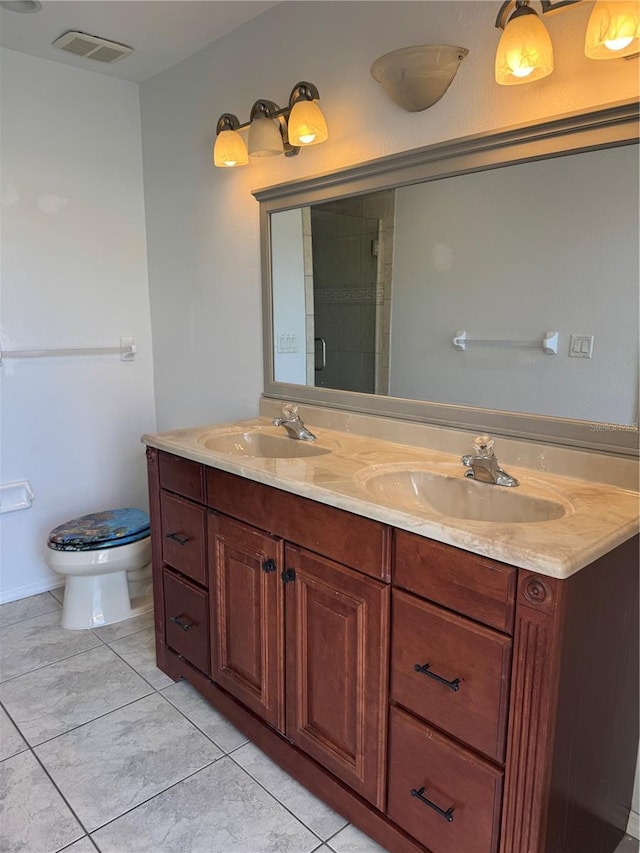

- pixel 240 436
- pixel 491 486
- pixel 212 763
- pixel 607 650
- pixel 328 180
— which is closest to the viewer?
pixel 607 650

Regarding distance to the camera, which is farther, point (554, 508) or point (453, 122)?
point (453, 122)

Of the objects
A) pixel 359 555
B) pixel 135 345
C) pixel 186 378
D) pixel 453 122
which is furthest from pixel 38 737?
pixel 453 122

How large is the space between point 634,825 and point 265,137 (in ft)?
7.23

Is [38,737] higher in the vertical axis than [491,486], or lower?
lower

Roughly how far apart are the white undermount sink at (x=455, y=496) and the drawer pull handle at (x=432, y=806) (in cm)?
61

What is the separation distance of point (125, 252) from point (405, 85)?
1756mm

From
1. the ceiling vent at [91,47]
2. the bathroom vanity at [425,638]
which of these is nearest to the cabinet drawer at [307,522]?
the bathroom vanity at [425,638]

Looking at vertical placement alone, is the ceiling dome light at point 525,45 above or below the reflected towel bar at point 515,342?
above

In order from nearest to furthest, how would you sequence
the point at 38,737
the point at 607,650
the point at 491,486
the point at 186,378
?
the point at 607,650 < the point at 491,486 < the point at 38,737 < the point at 186,378

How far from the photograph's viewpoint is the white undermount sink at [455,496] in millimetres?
1389

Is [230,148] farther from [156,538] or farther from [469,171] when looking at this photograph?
[156,538]

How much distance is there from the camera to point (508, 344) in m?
1.61

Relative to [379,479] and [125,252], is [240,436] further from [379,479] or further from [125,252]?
[125,252]

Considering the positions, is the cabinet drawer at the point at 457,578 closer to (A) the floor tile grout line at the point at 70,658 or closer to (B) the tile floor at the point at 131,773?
(B) the tile floor at the point at 131,773
